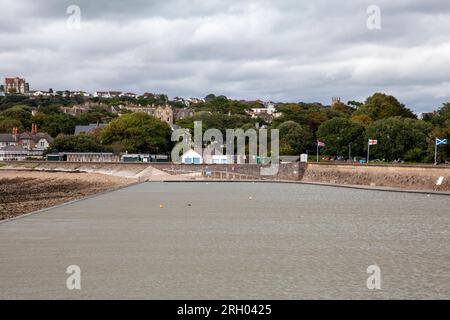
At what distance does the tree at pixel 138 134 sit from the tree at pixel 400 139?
41847mm

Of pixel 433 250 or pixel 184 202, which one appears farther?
pixel 184 202

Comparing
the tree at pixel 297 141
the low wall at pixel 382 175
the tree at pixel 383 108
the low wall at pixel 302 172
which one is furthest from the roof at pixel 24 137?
the low wall at pixel 382 175

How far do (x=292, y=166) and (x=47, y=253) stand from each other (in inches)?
2635

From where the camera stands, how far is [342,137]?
353ft

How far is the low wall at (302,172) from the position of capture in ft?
197

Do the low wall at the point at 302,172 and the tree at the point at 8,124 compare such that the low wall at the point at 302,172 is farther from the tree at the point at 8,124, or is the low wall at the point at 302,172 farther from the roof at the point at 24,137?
the tree at the point at 8,124

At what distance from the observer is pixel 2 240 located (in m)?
21.9

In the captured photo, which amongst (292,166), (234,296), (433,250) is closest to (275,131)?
(292,166)

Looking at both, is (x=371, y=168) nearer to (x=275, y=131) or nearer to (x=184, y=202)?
(x=184, y=202)

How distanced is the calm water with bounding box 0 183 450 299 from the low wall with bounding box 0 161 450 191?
81.4 ft

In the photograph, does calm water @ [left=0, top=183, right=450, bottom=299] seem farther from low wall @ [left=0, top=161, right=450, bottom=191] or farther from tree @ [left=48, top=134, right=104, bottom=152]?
tree @ [left=48, top=134, right=104, bottom=152]

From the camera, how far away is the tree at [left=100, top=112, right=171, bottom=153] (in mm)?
123312
